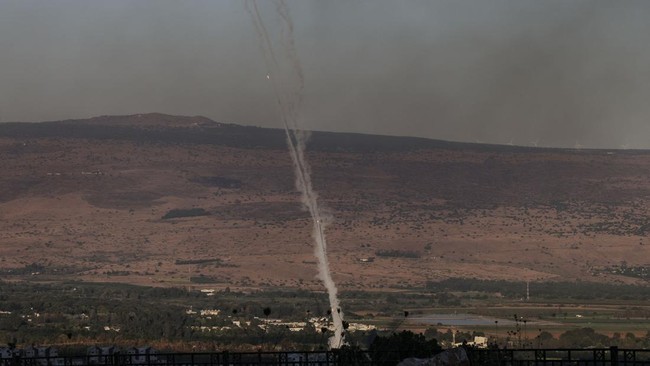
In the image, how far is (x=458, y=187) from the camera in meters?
182

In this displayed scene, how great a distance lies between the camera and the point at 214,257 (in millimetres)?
150875

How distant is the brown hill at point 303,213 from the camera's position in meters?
147

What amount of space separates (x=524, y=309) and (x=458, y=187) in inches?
2727

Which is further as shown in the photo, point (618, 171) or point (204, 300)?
point (618, 171)

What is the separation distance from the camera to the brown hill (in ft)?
Result: 481

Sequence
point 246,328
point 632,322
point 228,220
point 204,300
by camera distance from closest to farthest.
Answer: point 246,328, point 632,322, point 204,300, point 228,220

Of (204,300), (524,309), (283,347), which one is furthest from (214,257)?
(283,347)

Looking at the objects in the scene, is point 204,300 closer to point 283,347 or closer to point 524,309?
point 524,309

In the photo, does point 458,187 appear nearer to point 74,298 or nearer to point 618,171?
point 618,171

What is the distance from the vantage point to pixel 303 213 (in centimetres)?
16650

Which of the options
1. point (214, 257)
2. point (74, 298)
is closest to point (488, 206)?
point (214, 257)

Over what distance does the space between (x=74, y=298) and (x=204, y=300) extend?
32.0 ft

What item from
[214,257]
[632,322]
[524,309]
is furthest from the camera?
[214,257]

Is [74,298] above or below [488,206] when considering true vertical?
below
